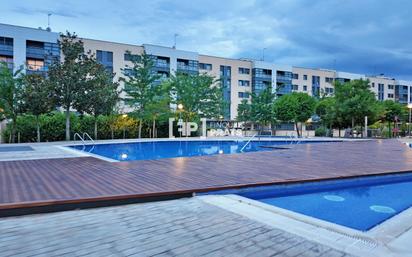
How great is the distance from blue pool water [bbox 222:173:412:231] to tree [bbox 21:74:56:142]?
14.1 meters

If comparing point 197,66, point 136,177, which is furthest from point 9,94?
point 197,66

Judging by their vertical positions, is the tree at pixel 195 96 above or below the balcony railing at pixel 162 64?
below

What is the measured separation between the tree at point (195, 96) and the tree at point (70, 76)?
26.0ft

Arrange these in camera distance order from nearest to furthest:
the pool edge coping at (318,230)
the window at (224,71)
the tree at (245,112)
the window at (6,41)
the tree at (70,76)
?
the pool edge coping at (318,230) → the tree at (70,76) → the window at (6,41) → the tree at (245,112) → the window at (224,71)

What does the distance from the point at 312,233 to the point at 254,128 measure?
1374 inches

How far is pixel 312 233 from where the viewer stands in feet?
10.9

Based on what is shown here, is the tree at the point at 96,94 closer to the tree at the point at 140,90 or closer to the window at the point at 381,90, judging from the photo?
the tree at the point at 140,90

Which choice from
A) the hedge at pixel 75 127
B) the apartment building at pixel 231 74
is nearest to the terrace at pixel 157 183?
the hedge at pixel 75 127

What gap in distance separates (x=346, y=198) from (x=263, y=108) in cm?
2584

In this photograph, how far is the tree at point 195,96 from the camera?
995 inches

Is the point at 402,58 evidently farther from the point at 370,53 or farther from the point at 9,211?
the point at 9,211

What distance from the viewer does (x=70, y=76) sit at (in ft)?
57.0

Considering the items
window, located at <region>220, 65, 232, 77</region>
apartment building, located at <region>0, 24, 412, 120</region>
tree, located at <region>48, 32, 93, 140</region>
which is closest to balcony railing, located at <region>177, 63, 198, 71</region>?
apartment building, located at <region>0, 24, 412, 120</region>

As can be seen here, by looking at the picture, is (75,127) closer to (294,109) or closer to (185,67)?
(294,109)
